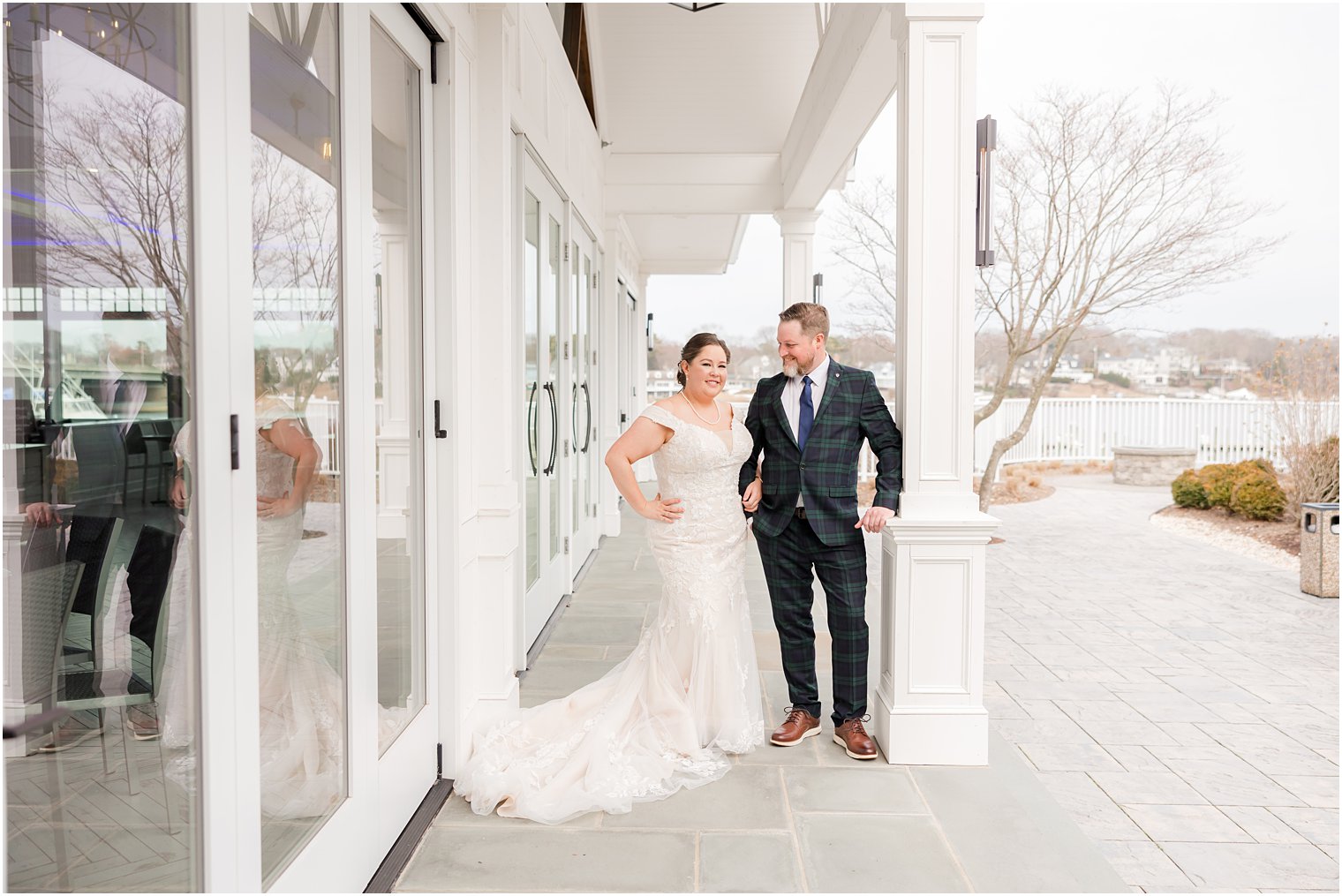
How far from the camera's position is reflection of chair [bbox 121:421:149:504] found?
4.70ft

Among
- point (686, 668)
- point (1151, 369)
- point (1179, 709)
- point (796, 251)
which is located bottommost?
point (1179, 709)

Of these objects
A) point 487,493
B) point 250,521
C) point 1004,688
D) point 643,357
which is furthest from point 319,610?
point 643,357

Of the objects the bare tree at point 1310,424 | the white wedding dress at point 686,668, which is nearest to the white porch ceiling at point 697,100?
the white wedding dress at point 686,668

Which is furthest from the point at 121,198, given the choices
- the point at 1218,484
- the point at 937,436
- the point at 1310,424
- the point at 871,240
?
the point at 1218,484

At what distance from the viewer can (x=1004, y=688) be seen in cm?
421

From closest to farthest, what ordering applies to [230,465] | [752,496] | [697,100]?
1. [230,465]
2. [752,496]
3. [697,100]

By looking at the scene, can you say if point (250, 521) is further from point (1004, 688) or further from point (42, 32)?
point (1004, 688)

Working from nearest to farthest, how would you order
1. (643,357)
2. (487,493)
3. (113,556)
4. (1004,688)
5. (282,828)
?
(113,556) < (282,828) < (487,493) < (1004,688) < (643,357)

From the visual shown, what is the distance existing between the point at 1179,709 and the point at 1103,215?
618 cm

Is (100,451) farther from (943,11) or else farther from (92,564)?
(943,11)

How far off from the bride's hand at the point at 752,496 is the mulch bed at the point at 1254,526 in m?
6.91

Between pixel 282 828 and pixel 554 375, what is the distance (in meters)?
3.74

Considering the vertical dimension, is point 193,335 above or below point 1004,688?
above

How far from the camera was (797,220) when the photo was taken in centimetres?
790
